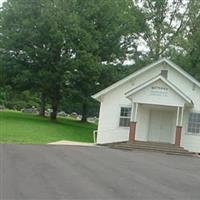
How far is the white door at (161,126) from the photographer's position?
33594mm

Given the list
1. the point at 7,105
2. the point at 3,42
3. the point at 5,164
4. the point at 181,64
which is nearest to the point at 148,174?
the point at 5,164

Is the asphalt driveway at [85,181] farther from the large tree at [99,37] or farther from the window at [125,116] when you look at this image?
the large tree at [99,37]

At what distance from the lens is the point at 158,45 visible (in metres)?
52.1

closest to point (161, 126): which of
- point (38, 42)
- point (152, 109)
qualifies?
point (152, 109)

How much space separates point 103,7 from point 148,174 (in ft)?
122

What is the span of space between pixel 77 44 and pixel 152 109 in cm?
1671

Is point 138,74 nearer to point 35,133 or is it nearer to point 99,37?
point 35,133

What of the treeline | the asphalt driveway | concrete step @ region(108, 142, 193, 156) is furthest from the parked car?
the asphalt driveway

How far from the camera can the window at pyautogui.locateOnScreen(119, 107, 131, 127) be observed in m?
33.4

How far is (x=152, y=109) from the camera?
33.6 m

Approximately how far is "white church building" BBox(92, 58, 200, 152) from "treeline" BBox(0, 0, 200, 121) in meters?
13.7

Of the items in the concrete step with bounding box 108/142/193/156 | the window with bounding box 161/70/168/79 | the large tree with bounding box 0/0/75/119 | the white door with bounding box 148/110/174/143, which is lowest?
the concrete step with bounding box 108/142/193/156

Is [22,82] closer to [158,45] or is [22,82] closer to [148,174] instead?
[158,45]

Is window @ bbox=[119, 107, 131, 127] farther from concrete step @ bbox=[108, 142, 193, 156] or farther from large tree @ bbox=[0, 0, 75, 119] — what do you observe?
large tree @ bbox=[0, 0, 75, 119]
